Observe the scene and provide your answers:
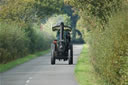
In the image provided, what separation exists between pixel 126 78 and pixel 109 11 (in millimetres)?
7572

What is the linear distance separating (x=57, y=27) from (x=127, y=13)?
471 centimetres

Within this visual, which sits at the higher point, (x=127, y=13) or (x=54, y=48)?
(x=127, y=13)

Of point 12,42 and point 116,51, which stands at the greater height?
point 116,51

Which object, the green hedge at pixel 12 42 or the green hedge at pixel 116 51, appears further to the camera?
the green hedge at pixel 12 42

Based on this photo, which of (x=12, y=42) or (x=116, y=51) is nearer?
(x=116, y=51)

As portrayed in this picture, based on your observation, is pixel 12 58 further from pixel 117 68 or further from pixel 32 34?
pixel 117 68

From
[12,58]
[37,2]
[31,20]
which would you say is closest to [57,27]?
[12,58]

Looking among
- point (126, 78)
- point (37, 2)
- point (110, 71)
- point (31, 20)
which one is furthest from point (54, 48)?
point (37, 2)

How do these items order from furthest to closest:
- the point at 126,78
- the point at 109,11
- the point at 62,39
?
the point at 109,11 < the point at 62,39 < the point at 126,78

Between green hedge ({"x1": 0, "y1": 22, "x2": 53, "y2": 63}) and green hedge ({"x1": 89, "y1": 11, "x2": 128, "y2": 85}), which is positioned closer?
green hedge ({"x1": 89, "y1": 11, "x2": 128, "y2": 85})

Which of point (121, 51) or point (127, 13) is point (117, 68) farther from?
point (127, 13)

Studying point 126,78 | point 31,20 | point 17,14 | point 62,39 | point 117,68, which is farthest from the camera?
point 31,20

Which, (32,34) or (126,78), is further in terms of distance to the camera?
(32,34)

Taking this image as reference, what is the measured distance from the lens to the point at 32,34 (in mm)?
59125
